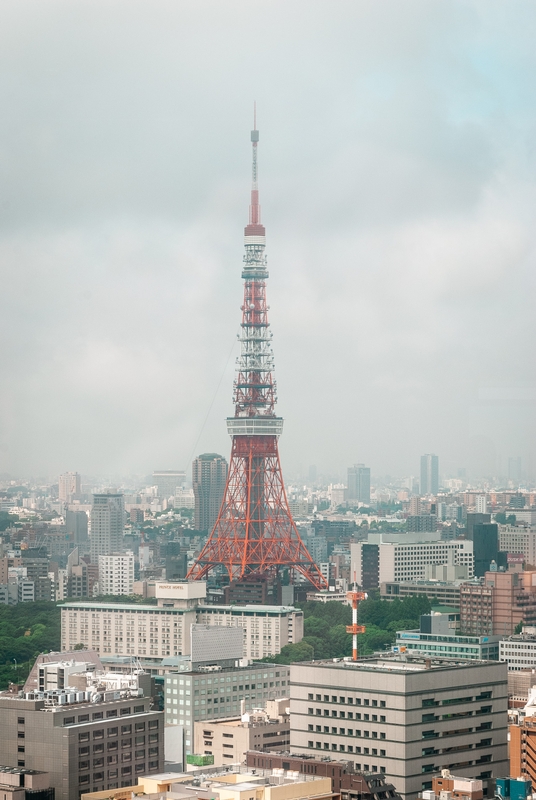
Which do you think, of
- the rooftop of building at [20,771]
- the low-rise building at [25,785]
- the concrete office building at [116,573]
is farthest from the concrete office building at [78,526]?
the low-rise building at [25,785]

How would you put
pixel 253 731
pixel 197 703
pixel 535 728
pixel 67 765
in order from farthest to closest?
pixel 197 703 < pixel 253 731 < pixel 535 728 < pixel 67 765

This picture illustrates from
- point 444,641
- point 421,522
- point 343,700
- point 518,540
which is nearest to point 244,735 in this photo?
point 343,700

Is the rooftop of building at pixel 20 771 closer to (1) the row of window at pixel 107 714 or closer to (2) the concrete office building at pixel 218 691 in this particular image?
(1) the row of window at pixel 107 714

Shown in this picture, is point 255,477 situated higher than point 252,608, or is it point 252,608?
point 255,477

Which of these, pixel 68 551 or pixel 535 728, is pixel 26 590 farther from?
pixel 535 728

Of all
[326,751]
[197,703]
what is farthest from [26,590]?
[326,751]

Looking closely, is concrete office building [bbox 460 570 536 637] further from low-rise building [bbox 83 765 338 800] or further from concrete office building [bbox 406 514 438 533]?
low-rise building [bbox 83 765 338 800]

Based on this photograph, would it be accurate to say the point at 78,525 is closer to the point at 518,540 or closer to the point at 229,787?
the point at 518,540
